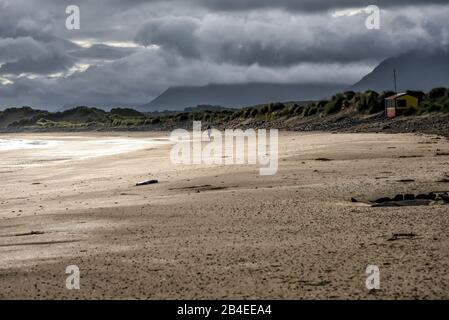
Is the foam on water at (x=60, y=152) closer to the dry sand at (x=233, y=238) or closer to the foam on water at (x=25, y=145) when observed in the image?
the foam on water at (x=25, y=145)

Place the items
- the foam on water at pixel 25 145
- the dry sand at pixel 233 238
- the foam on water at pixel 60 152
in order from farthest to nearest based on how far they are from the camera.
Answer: the foam on water at pixel 25 145 < the foam on water at pixel 60 152 < the dry sand at pixel 233 238

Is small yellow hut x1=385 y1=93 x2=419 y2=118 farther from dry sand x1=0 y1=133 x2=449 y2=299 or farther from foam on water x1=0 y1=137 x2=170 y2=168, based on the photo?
dry sand x1=0 y1=133 x2=449 y2=299

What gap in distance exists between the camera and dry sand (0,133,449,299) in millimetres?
6035

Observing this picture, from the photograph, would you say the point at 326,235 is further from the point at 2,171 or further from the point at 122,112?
the point at 122,112

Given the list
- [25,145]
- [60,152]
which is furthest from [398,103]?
[25,145]

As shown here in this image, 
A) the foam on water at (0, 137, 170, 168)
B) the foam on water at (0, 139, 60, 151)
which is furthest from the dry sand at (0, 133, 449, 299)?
the foam on water at (0, 139, 60, 151)

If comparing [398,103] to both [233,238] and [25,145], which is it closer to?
[25,145]

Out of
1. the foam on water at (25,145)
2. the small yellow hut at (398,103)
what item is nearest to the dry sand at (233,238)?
the foam on water at (25,145)

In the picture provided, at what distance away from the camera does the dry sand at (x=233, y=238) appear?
604 centimetres

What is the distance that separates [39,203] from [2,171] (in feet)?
37.0

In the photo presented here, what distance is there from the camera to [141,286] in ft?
20.1

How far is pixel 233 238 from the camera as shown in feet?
26.6

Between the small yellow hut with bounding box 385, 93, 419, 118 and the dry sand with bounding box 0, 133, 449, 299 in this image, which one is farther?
the small yellow hut with bounding box 385, 93, 419, 118
